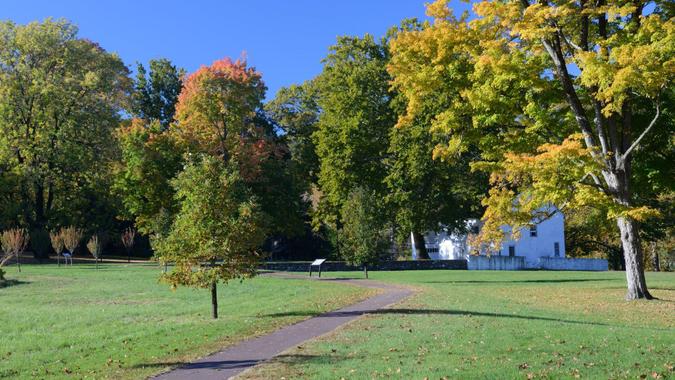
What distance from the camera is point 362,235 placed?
109ft

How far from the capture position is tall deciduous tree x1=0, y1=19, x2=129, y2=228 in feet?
153

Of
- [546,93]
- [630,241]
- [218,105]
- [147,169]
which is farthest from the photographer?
[147,169]

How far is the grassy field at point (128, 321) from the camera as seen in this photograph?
36.2 ft

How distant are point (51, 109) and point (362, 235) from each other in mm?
28165

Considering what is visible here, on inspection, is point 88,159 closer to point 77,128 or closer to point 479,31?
point 77,128

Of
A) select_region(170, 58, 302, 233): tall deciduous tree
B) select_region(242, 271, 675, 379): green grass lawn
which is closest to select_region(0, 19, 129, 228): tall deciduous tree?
select_region(170, 58, 302, 233): tall deciduous tree

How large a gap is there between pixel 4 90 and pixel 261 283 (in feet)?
95.3

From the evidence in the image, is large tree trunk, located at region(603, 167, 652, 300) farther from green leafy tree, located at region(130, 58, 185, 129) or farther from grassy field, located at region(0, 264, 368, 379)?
green leafy tree, located at region(130, 58, 185, 129)

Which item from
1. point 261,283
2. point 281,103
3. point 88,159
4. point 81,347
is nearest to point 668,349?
point 81,347

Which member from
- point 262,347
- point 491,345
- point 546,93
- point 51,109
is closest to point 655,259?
point 546,93

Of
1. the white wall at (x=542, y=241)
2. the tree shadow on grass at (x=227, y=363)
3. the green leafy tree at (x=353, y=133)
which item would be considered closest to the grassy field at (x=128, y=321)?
the tree shadow on grass at (x=227, y=363)

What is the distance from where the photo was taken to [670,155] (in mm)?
22812

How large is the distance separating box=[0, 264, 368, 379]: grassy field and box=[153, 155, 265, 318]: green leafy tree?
4.01ft

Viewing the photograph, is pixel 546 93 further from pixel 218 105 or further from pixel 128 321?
pixel 218 105
